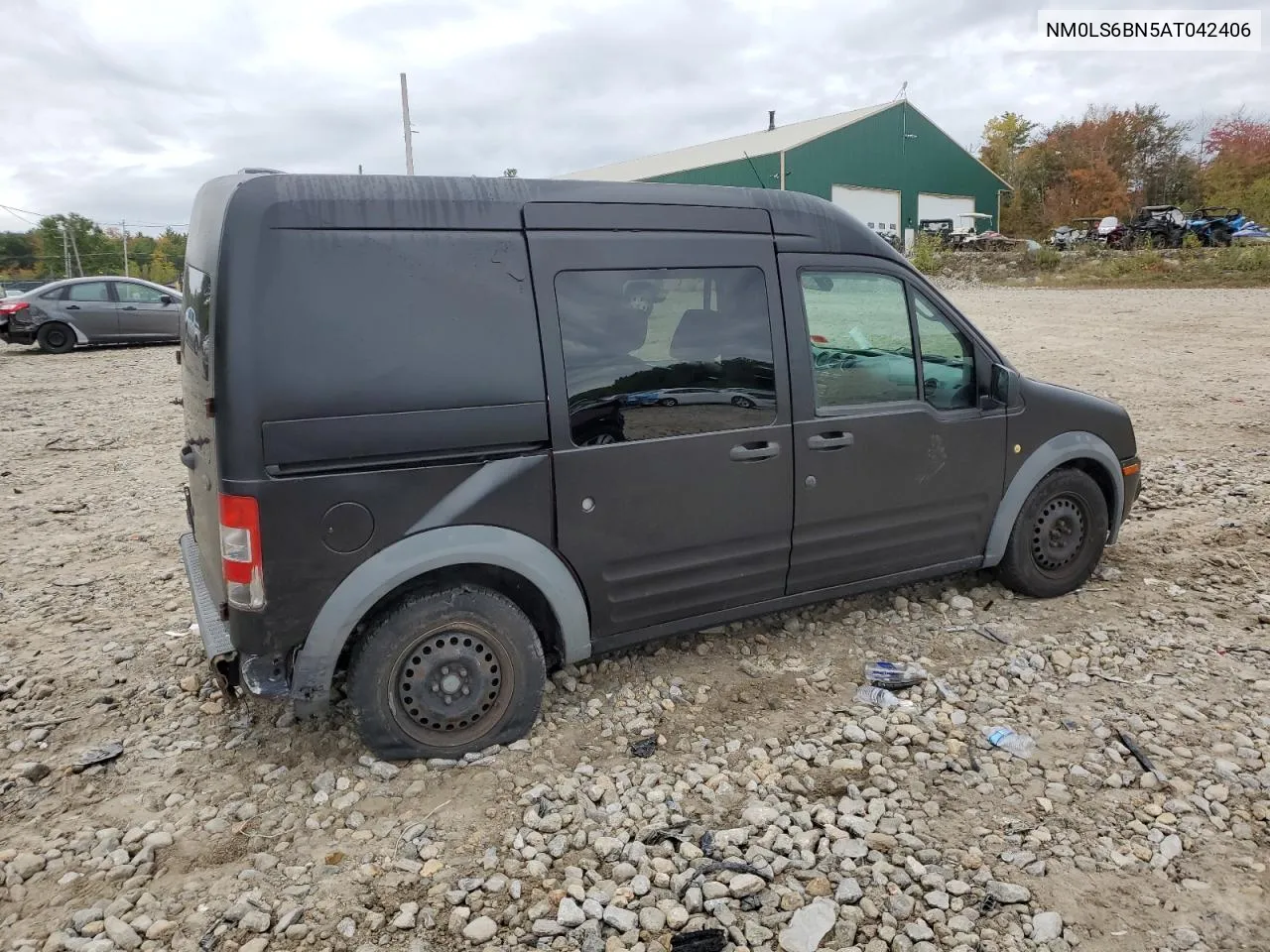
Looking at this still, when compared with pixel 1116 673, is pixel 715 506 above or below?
above

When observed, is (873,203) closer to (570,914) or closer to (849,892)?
(849,892)

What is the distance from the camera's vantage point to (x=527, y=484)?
3.56 metres

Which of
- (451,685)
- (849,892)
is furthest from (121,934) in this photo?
(849,892)

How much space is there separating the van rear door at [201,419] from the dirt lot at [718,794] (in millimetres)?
812

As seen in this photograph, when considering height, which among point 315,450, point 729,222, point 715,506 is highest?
point 729,222

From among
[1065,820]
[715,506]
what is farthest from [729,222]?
[1065,820]

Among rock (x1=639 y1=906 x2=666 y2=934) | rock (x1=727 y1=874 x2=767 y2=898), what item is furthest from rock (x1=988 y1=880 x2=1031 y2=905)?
rock (x1=639 y1=906 x2=666 y2=934)

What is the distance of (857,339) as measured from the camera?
14.3 feet

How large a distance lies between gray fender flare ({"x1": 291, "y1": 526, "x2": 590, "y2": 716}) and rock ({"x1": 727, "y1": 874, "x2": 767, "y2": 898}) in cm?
136

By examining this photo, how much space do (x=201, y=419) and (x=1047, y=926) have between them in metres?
3.31

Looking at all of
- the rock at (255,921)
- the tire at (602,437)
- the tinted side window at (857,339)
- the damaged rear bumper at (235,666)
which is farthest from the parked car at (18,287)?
the rock at (255,921)

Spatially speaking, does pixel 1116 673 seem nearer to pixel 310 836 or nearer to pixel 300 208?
pixel 310 836

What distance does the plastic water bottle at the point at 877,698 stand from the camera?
3950 millimetres

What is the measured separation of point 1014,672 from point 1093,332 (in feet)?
44.0
